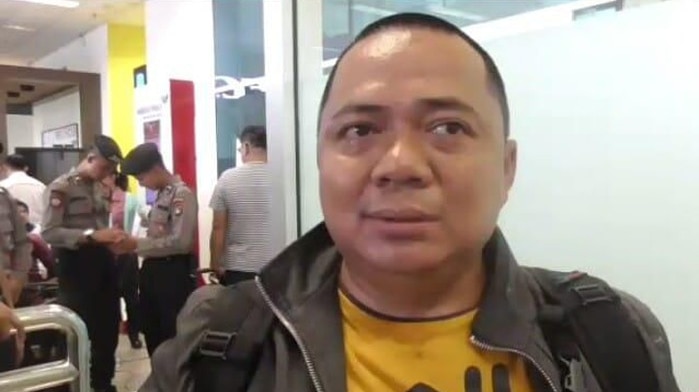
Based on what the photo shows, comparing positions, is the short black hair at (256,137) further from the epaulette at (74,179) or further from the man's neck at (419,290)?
the man's neck at (419,290)

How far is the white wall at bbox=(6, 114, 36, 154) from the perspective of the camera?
11.1 m

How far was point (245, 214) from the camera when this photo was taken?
3498mm

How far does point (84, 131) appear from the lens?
781 centimetres

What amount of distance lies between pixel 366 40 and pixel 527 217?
143 cm

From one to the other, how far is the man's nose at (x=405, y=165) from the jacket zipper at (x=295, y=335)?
202 millimetres

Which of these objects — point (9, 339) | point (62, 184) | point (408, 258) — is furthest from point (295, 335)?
point (62, 184)

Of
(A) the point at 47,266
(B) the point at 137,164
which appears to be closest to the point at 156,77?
(A) the point at 47,266

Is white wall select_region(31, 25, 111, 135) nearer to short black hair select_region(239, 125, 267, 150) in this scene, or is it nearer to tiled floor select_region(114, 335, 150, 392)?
tiled floor select_region(114, 335, 150, 392)

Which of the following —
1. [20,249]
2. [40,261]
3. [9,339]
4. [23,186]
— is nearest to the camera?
[9,339]

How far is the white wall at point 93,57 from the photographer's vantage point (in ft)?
25.5

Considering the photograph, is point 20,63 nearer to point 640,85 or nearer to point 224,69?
point 224,69

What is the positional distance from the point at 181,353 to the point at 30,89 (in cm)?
986

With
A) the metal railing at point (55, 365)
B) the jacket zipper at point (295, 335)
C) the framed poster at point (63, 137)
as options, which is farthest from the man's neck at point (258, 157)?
the framed poster at point (63, 137)

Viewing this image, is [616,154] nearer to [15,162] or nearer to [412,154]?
[412,154]
